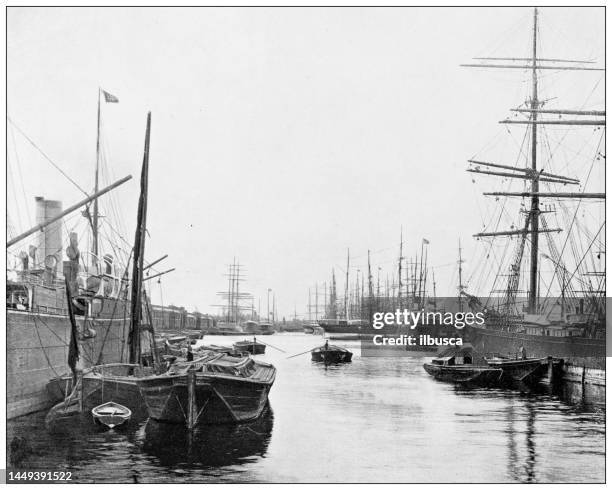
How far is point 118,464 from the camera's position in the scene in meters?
21.5

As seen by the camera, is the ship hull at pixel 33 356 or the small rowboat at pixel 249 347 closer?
the ship hull at pixel 33 356

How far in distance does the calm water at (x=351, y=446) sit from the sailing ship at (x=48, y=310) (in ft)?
7.31

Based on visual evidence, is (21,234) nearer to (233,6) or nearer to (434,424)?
(233,6)

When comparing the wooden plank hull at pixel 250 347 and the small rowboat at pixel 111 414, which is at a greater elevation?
the small rowboat at pixel 111 414

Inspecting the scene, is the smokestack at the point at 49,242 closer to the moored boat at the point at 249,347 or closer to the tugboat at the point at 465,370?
the tugboat at the point at 465,370

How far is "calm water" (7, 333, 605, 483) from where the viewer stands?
21.1 m

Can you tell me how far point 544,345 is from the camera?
4941 cm

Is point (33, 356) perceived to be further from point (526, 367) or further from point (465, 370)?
point (526, 367)

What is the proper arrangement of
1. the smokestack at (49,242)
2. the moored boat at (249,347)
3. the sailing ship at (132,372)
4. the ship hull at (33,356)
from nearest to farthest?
the ship hull at (33,356)
the sailing ship at (132,372)
the smokestack at (49,242)
the moored boat at (249,347)

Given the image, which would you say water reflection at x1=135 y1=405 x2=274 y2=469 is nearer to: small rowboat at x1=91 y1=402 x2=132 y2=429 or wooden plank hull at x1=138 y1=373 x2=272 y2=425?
wooden plank hull at x1=138 y1=373 x2=272 y2=425

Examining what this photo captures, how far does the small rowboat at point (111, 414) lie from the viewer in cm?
2702

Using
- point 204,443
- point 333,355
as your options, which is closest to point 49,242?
point 204,443

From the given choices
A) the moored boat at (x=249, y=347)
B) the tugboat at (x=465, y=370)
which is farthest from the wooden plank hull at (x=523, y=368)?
the moored boat at (x=249, y=347)

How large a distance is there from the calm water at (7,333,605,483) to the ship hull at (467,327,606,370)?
236 inches
